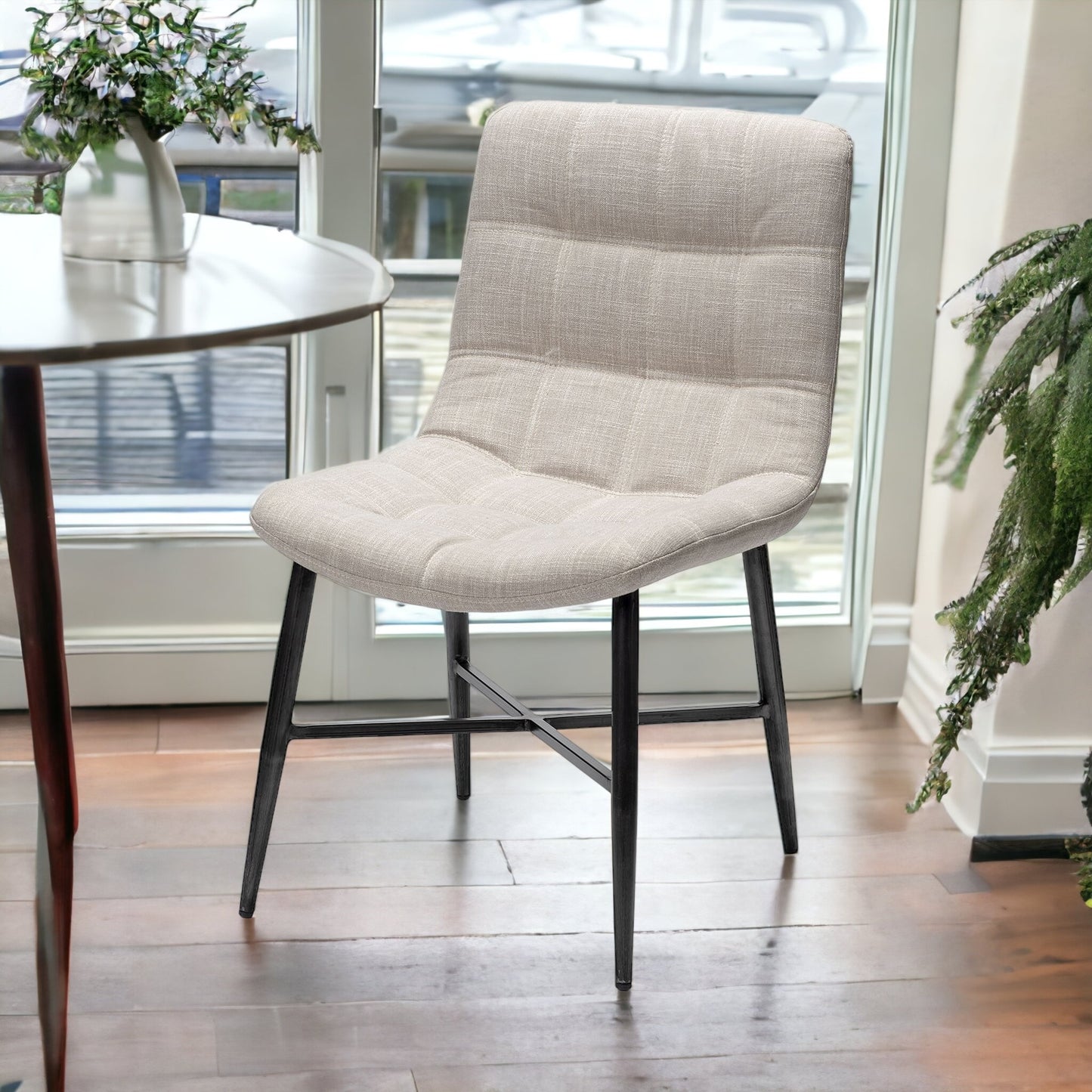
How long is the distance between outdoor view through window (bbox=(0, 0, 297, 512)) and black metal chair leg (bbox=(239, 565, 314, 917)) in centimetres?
69

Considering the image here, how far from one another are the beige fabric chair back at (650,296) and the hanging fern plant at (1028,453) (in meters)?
0.19

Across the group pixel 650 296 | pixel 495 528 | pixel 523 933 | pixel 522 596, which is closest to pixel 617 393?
pixel 650 296

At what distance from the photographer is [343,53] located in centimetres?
213

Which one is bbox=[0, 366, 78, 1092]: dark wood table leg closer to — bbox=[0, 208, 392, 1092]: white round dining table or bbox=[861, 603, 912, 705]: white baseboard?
bbox=[0, 208, 392, 1092]: white round dining table

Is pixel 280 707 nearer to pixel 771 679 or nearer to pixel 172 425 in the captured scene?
pixel 771 679

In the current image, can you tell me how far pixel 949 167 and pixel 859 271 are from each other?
0.21 m

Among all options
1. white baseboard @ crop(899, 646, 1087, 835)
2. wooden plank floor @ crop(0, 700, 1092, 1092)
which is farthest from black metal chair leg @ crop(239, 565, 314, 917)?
white baseboard @ crop(899, 646, 1087, 835)

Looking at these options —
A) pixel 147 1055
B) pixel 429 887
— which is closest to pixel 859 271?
pixel 429 887

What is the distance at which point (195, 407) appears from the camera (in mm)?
2271

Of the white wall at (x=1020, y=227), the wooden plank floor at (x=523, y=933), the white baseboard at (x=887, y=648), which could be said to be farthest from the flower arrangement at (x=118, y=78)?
the white baseboard at (x=887, y=648)

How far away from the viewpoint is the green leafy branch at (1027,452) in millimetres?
1568

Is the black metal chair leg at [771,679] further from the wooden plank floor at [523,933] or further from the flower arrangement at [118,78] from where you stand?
the flower arrangement at [118,78]

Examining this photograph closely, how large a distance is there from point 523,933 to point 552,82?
1296 millimetres

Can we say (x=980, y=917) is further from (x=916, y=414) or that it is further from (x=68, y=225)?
(x=68, y=225)
